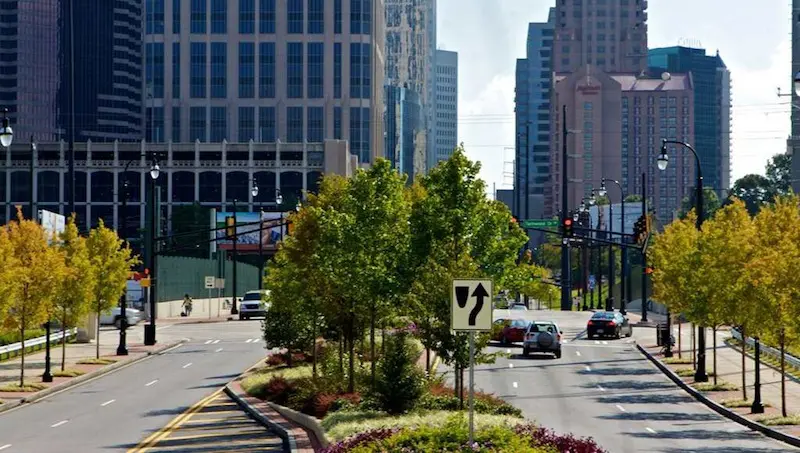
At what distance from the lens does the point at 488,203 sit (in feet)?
132

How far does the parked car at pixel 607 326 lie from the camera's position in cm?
7588

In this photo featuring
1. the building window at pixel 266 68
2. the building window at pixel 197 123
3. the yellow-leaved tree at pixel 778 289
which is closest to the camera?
the yellow-leaved tree at pixel 778 289

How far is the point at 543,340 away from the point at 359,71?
436 ft

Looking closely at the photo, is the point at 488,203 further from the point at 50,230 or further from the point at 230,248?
the point at 230,248

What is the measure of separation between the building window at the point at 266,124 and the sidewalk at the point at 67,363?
115173mm

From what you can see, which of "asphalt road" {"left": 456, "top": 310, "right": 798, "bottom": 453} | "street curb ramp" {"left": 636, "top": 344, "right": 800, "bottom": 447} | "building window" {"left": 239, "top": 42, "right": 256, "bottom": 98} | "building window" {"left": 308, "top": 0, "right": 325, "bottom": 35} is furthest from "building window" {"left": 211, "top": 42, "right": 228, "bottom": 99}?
"street curb ramp" {"left": 636, "top": 344, "right": 800, "bottom": 447}

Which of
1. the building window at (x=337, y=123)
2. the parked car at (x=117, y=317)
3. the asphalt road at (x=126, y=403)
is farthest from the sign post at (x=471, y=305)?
the building window at (x=337, y=123)

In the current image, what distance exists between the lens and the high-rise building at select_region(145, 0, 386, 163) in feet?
628

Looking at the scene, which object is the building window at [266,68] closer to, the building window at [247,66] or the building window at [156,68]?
the building window at [247,66]

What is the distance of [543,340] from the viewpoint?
61.4 meters

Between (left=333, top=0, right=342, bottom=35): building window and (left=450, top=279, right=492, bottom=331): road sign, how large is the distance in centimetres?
17279

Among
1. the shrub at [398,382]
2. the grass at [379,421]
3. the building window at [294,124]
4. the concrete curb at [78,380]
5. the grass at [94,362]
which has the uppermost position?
the building window at [294,124]

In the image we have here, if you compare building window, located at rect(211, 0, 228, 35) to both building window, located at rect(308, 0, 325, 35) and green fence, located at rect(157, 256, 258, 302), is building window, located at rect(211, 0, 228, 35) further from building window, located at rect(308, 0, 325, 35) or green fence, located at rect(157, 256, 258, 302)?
green fence, located at rect(157, 256, 258, 302)

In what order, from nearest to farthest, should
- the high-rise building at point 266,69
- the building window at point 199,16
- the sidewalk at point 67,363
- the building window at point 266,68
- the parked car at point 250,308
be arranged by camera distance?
1. the sidewalk at point 67,363
2. the parked car at point 250,308
3. the high-rise building at point 266,69
4. the building window at point 199,16
5. the building window at point 266,68
